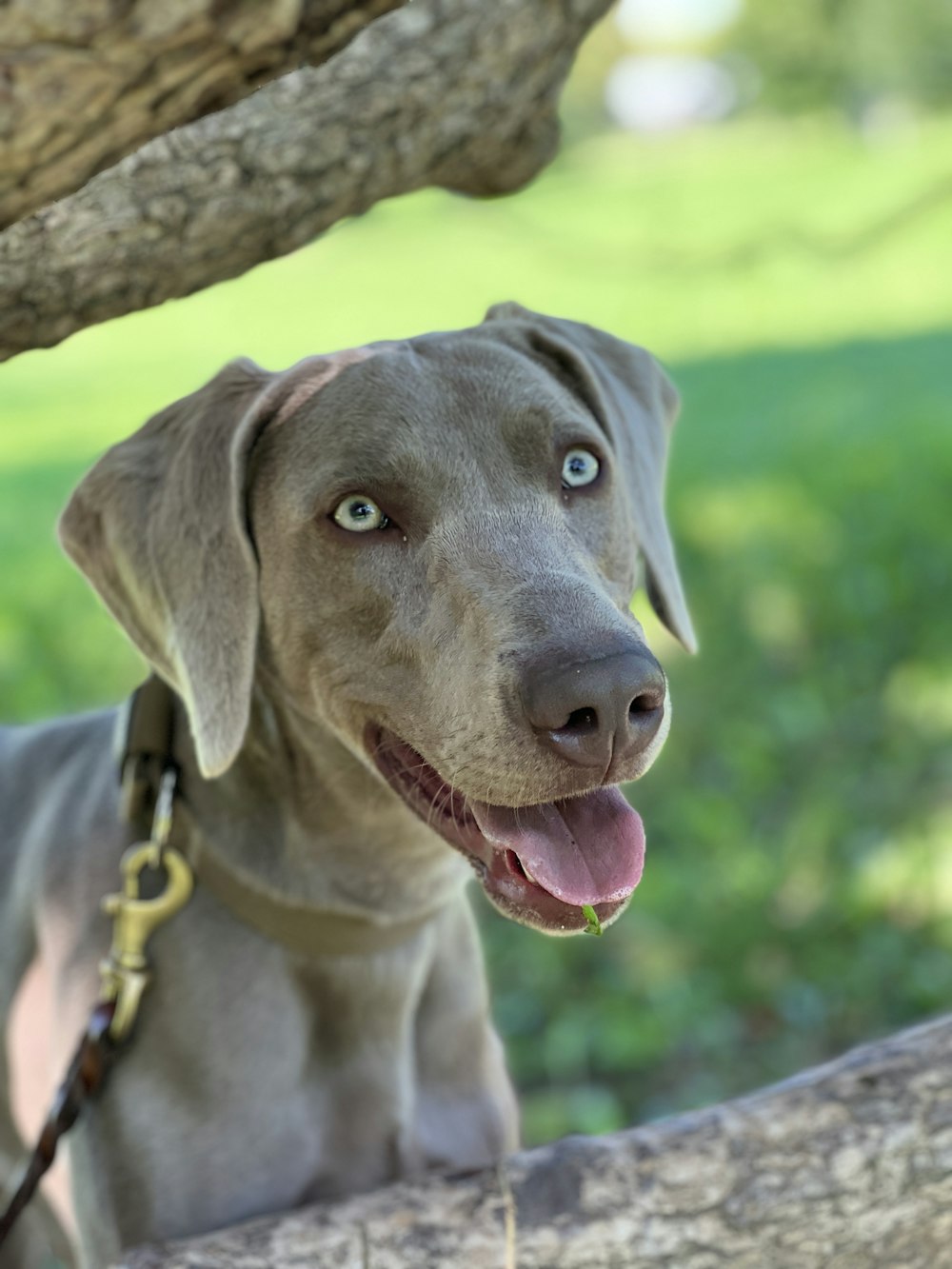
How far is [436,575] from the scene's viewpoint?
6.73 feet

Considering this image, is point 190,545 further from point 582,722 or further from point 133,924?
point 582,722

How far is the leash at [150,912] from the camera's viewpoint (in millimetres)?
2211

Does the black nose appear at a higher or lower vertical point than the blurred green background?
higher

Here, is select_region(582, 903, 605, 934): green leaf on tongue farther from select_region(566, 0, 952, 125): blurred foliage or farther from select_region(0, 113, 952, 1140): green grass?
select_region(566, 0, 952, 125): blurred foliage

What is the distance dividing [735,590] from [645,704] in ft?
14.3

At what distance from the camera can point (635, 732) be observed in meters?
1.80

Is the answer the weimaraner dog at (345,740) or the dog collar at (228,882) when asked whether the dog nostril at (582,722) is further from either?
the dog collar at (228,882)

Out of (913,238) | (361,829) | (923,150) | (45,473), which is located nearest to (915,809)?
(361,829)

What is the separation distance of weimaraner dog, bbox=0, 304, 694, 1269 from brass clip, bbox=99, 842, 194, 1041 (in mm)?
40

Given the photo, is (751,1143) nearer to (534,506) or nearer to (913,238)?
(534,506)

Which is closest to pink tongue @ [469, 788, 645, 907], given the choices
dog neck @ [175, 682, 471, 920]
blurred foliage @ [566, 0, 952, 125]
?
dog neck @ [175, 682, 471, 920]

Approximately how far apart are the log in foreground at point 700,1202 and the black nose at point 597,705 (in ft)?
1.92

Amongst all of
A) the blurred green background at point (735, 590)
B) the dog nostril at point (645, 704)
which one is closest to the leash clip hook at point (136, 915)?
the dog nostril at point (645, 704)

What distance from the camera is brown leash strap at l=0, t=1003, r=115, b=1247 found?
2168 mm
